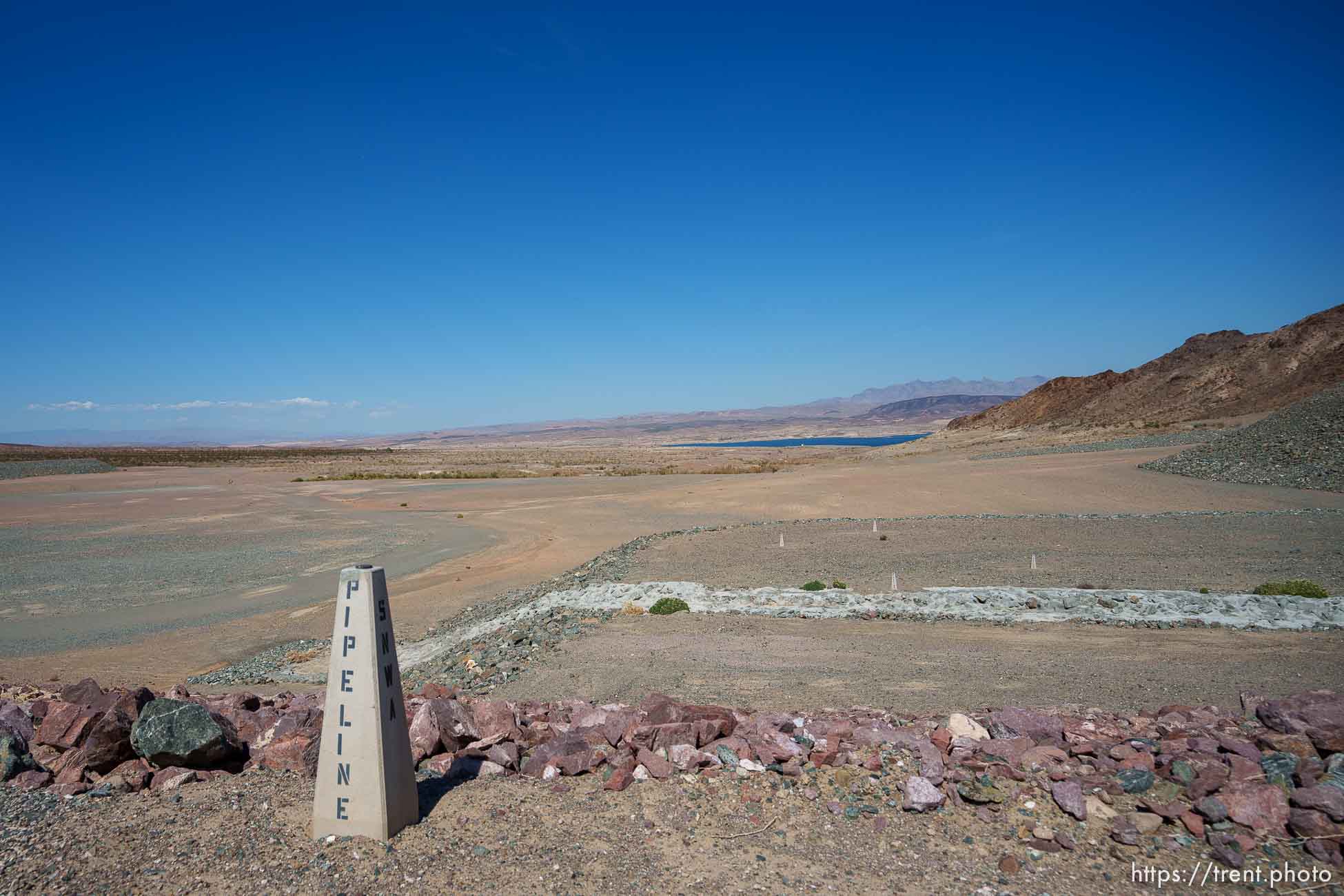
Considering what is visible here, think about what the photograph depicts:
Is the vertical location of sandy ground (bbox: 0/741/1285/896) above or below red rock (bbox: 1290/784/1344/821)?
below

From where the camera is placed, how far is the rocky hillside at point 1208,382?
5991 centimetres

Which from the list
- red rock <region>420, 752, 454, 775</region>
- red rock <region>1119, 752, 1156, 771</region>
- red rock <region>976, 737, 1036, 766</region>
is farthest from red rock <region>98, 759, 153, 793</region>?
red rock <region>1119, 752, 1156, 771</region>

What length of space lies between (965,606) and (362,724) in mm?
11230

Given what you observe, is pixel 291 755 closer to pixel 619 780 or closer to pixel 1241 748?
pixel 619 780

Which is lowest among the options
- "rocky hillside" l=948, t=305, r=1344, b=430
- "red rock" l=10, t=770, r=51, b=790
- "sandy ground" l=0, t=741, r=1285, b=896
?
"sandy ground" l=0, t=741, r=1285, b=896

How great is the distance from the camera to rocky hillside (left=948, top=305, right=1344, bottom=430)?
59906 mm

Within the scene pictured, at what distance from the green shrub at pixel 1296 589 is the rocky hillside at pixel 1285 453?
17.1 m

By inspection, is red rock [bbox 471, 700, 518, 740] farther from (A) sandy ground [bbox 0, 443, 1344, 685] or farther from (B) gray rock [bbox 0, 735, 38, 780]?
(A) sandy ground [bbox 0, 443, 1344, 685]

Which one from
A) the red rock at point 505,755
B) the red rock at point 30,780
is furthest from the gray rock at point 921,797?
the red rock at point 30,780

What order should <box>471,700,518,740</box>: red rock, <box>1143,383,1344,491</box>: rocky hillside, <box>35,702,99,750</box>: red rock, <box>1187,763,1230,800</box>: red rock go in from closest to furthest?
<box>1187,763,1230,800</box>: red rock, <box>35,702,99,750</box>: red rock, <box>471,700,518,740</box>: red rock, <box>1143,383,1344,491</box>: rocky hillside

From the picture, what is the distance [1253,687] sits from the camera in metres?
8.05

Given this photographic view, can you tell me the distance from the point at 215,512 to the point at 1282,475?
5015 cm

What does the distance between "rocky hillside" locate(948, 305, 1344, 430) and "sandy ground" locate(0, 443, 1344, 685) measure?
94.0 ft

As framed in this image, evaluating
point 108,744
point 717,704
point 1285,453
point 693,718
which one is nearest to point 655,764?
point 693,718
